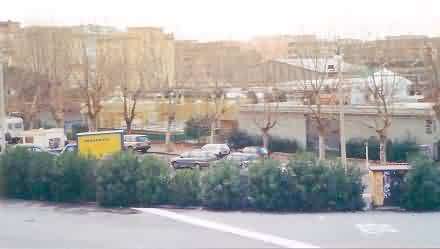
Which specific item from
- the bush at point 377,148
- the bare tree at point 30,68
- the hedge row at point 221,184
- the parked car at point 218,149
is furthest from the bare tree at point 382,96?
the bare tree at point 30,68

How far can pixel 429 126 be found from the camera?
35.9 ft

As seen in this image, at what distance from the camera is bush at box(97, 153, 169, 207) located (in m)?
7.43

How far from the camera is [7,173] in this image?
8352 millimetres

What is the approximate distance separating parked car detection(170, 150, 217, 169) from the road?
2.50 metres

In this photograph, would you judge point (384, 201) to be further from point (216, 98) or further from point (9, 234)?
point (216, 98)

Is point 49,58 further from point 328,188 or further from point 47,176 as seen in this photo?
point 328,188

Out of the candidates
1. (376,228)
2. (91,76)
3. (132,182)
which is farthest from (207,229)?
(91,76)

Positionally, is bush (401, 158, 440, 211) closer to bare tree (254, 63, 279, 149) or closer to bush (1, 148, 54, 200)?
bush (1, 148, 54, 200)

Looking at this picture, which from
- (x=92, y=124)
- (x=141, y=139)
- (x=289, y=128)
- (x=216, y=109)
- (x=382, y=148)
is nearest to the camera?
(x=382, y=148)

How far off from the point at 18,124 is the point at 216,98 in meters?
4.17

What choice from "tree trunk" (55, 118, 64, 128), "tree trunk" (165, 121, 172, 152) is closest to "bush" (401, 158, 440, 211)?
"tree trunk" (165, 121, 172, 152)

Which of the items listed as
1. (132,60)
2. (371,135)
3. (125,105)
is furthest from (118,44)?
(371,135)

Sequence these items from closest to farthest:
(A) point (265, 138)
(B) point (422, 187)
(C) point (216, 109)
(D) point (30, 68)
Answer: (B) point (422, 187) < (A) point (265, 138) < (C) point (216, 109) < (D) point (30, 68)

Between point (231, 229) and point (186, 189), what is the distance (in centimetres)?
148
